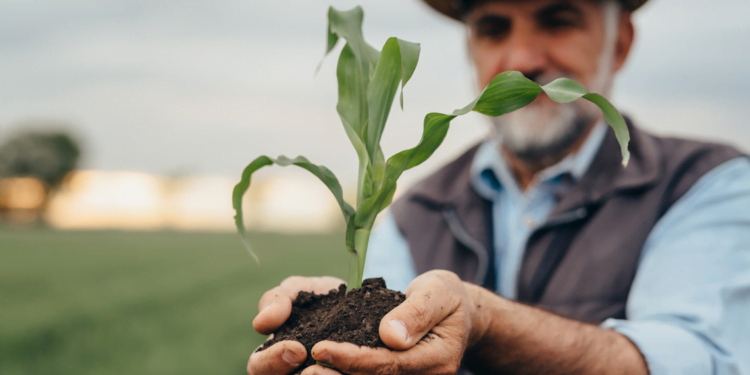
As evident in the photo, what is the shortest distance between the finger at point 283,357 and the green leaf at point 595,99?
0.79 metres

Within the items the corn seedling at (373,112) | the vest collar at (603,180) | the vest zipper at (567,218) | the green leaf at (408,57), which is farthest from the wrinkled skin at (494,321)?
the vest zipper at (567,218)

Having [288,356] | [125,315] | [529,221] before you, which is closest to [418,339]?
[288,356]

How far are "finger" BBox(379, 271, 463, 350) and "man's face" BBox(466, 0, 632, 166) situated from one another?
149 centimetres

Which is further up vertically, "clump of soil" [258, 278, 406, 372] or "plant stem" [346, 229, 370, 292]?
"plant stem" [346, 229, 370, 292]

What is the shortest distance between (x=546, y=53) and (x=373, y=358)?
1.83 metres

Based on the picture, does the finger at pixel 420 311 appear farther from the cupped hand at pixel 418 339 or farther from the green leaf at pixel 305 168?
the green leaf at pixel 305 168

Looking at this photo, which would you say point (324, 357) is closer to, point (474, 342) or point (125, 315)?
point (474, 342)

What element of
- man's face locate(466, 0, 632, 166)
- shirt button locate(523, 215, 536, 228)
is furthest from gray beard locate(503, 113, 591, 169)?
shirt button locate(523, 215, 536, 228)

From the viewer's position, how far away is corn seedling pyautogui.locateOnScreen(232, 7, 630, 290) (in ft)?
3.86

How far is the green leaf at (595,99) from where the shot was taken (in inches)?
44.0

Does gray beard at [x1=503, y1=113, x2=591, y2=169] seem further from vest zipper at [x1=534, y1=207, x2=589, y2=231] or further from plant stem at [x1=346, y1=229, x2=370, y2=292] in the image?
plant stem at [x1=346, y1=229, x2=370, y2=292]

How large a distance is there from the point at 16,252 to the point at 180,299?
10458 millimetres

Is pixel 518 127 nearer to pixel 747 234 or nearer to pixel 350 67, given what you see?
pixel 747 234

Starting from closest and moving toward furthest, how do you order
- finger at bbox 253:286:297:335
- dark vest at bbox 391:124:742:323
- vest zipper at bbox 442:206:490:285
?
finger at bbox 253:286:297:335, dark vest at bbox 391:124:742:323, vest zipper at bbox 442:206:490:285
